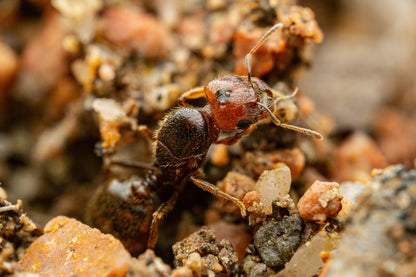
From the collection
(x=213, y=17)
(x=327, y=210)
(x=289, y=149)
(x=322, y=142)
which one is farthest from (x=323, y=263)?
(x=213, y=17)

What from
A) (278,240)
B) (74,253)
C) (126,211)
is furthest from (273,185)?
(126,211)

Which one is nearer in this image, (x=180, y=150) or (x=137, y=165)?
(x=180, y=150)

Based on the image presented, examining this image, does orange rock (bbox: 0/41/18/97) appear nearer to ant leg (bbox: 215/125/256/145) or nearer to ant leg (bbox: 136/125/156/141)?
ant leg (bbox: 136/125/156/141)

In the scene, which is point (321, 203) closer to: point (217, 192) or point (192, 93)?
point (217, 192)

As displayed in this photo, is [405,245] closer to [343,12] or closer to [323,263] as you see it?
[323,263]

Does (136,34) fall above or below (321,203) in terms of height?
above

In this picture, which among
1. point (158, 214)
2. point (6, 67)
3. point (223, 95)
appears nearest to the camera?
point (223, 95)
